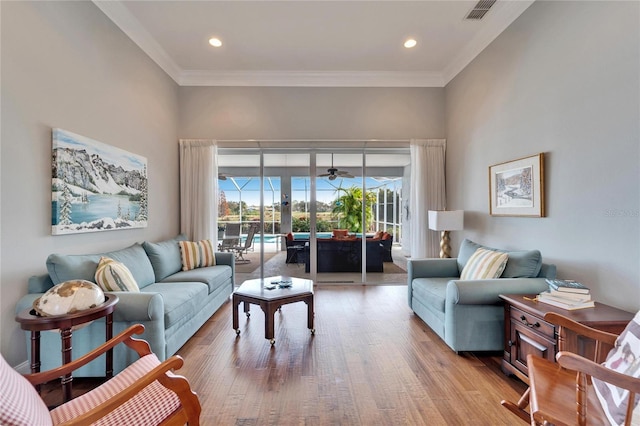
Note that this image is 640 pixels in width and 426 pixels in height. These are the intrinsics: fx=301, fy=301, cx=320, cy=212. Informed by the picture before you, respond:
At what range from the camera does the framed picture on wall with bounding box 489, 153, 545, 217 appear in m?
2.91

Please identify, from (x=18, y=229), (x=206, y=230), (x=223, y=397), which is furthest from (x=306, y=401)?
(x=206, y=230)

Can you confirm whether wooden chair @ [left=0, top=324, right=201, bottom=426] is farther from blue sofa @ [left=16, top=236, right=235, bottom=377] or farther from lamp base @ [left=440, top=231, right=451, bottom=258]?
lamp base @ [left=440, top=231, right=451, bottom=258]

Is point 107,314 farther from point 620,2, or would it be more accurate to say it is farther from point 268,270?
point 620,2

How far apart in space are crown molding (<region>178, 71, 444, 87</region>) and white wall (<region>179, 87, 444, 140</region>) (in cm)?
9

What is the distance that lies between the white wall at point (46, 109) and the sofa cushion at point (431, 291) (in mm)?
3449

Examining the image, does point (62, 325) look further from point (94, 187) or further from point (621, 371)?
point (621, 371)

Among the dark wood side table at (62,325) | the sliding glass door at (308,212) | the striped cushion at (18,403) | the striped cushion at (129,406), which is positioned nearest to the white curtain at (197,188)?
the sliding glass door at (308,212)

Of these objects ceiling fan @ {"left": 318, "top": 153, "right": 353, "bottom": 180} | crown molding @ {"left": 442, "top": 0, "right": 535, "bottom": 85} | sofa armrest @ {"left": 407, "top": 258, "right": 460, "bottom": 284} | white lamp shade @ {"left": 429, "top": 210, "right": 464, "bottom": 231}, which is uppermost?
crown molding @ {"left": 442, "top": 0, "right": 535, "bottom": 85}

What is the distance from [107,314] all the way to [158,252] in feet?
5.52

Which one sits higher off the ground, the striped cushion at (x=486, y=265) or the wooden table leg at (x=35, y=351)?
the striped cushion at (x=486, y=265)

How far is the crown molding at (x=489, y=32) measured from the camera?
3.13 m

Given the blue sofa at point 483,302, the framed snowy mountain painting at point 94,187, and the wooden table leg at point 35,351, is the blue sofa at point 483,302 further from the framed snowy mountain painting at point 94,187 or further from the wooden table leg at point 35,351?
the framed snowy mountain painting at point 94,187

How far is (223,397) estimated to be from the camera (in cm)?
210

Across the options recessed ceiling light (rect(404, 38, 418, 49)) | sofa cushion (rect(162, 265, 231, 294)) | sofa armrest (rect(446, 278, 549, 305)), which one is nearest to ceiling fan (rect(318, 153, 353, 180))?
recessed ceiling light (rect(404, 38, 418, 49))
